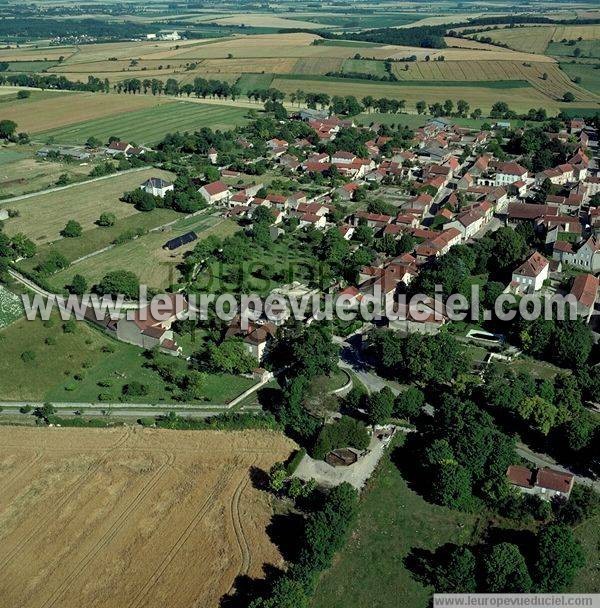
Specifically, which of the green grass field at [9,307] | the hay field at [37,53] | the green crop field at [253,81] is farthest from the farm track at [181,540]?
the hay field at [37,53]

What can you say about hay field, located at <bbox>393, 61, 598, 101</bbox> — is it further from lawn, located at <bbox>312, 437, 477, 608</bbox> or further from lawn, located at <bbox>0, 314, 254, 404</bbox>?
lawn, located at <bbox>312, 437, 477, 608</bbox>

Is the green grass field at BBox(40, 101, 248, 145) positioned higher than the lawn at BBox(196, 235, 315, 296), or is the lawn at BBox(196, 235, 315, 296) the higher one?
the green grass field at BBox(40, 101, 248, 145)

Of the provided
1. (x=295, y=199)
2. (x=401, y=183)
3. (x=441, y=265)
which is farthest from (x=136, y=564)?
(x=401, y=183)

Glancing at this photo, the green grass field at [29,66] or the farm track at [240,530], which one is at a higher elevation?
the green grass field at [29,66]

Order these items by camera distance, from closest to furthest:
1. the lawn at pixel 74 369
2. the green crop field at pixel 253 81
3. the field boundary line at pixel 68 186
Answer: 1. the lawn at pixel 74 369
2. the field boundary line at pixel 68 186
3. the green crop field at pixel 253 81

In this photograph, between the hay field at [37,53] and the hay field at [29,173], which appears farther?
the hay field at [37,53]

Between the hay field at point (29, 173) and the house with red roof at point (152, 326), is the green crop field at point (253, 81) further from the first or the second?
the house with red roof at point (152, 326)

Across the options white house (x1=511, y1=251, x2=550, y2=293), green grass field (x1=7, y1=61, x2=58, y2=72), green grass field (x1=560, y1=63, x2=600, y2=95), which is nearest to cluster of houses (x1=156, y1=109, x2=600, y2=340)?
white house (x1=511, y1=251, x2=550, y2=293)
